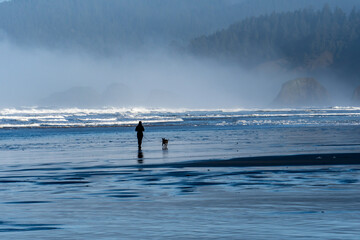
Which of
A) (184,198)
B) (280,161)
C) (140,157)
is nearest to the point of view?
(184,198)

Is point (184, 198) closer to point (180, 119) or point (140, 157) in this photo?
point (140, 157)

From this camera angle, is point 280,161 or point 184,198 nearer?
point 184,198

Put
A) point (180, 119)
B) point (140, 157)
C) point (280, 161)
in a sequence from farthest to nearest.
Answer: point (180, 119) < point (140, 157) < point (280, 161)

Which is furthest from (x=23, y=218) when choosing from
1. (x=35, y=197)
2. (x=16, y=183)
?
(x=16, y=183)

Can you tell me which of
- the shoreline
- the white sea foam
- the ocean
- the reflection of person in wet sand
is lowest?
the ocean

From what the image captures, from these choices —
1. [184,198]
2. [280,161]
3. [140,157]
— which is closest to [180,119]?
[140,157]

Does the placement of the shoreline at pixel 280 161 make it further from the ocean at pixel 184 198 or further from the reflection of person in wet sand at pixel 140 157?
the reflection of person in wet sand at pixel 140 157

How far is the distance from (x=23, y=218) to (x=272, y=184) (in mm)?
5948

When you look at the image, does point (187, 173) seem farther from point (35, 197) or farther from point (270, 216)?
point (270, 216)

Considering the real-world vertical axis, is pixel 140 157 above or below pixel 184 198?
above

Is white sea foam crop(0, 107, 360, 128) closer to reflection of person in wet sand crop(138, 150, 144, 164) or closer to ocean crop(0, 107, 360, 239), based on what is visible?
reflection of person in wet sand crop(138, 150, 144, 164)

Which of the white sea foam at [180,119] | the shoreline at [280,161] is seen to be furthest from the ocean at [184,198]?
the white sea foam at [180,119]

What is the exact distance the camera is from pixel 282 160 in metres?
20.8

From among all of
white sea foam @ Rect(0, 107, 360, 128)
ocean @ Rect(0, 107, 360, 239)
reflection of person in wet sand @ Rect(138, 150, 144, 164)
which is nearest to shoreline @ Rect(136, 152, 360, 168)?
ocean @ Rect(0, 107, 360, 239)
